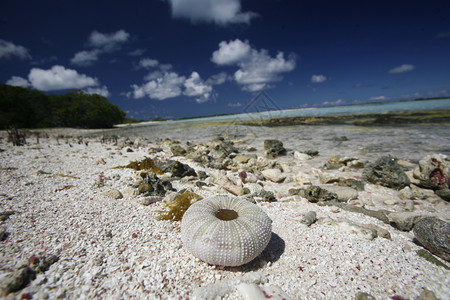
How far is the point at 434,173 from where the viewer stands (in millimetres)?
6230

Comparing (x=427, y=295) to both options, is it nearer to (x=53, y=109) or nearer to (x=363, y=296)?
(x=363, y=296)

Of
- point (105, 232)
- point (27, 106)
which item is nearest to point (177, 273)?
point (105, 232)

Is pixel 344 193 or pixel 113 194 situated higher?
pixel 113 194

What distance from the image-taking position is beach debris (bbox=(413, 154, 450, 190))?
239 inches

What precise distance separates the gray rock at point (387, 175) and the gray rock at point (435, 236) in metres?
3.43

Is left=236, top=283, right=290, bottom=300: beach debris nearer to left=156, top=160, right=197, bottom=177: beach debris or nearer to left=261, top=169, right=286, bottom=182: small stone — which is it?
left=261, top=169, right=286, bottom=182: small stone

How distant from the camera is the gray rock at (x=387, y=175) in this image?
21.2 ft


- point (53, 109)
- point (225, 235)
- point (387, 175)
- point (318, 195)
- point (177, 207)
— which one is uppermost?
point (53, 109)

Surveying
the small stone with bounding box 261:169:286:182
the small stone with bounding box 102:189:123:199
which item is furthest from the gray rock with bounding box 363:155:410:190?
the small stone with bounding box 102:189:123:199

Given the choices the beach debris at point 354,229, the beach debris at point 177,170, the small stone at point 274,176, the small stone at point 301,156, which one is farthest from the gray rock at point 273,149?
the beach debris at point 354,229

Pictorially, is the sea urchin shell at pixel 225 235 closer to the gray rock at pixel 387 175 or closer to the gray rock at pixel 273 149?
the gray rock at pixel 387 175

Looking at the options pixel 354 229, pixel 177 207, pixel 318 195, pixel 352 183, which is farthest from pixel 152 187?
pixel 352 183

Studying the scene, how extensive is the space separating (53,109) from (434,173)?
57932mm

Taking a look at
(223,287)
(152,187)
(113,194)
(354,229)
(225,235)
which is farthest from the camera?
(152,187)
